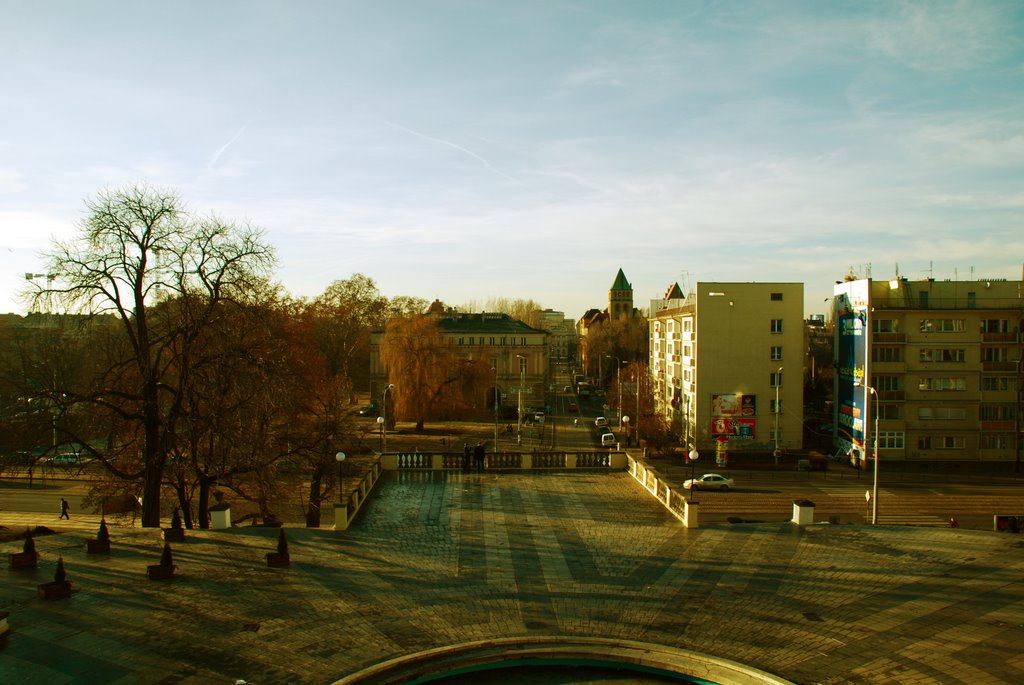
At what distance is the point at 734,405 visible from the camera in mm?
53844

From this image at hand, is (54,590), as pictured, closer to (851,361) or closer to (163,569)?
(163,569)

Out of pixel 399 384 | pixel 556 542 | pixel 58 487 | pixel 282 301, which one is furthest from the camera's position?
pixel 399 384

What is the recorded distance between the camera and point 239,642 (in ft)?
38.4

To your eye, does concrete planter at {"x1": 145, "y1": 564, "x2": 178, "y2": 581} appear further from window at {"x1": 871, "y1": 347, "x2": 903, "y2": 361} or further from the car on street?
window at {"x1": 871, "y1": 347, "x2": 903, "y2": 361}

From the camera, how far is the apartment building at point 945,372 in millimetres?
49969

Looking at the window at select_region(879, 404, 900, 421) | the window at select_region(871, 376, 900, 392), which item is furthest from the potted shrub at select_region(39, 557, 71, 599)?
the window at select_region(879, 404, 900, 421)

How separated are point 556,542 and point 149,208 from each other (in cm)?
1604

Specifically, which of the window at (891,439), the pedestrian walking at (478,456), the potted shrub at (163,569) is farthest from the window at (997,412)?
the potted shrub at (163,569)

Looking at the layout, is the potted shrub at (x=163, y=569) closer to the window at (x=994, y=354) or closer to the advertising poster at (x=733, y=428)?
the advertising poster at (x=733, y=428)

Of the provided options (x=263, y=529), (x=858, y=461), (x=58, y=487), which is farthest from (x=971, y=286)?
(x=58, y=487)

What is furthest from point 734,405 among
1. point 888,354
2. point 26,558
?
point 26,558

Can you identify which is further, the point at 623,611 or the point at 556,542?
the point at 556,542

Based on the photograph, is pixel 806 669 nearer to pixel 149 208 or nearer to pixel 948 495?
pixel 149 208

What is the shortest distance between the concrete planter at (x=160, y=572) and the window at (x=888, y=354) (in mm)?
48280
